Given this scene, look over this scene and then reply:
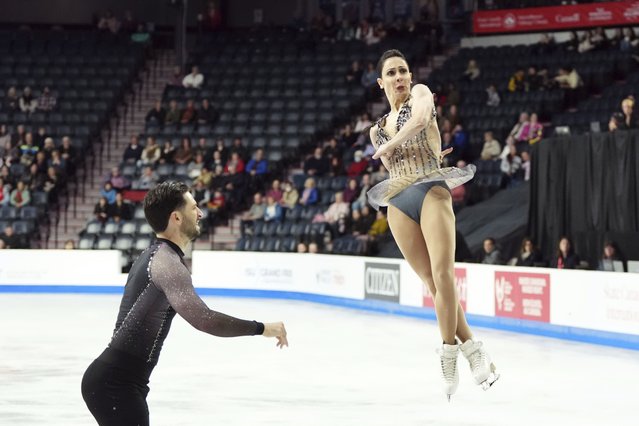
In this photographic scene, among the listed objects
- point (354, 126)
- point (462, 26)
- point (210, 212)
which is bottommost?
point (210, 212)

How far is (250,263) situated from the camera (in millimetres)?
22234

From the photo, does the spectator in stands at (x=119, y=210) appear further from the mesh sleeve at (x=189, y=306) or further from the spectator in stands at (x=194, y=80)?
the mesh sleeve at (x=189, y=306)

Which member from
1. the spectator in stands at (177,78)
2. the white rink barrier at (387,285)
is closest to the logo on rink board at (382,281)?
the white rink barrier at (387,285)

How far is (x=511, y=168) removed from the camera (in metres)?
20.6

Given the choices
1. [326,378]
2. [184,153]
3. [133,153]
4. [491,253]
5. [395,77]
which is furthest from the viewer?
[133,153]

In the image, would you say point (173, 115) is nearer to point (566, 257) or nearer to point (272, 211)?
point (272, 211)

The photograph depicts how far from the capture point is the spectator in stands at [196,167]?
2431cm

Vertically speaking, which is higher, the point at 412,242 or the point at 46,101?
the point at 46,101

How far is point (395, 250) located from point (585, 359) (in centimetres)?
761

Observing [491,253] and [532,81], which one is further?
[532,81]

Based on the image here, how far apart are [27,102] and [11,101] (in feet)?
1.13

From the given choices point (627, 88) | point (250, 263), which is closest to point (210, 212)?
point (250, 263)

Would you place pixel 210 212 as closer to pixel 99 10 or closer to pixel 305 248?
pixel 305 248

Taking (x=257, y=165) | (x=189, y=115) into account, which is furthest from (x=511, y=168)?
(x=189, y=115)
